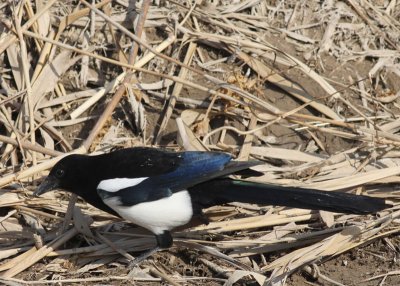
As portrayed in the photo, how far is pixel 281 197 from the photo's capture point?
419 cm

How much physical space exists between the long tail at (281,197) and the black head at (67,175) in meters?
0.61

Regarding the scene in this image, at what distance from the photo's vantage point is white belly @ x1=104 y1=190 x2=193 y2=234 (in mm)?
4285

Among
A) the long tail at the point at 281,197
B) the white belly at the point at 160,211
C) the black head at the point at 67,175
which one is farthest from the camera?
the black head at the point at 67,175

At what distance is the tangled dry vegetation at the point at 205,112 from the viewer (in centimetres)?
454

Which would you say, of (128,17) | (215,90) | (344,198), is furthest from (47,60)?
(344,198)

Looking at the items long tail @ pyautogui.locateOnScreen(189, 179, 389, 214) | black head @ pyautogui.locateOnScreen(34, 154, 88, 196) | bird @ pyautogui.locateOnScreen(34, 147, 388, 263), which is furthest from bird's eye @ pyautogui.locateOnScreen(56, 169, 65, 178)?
long tail @ pyautogui.locateOnScreen(189, 179, 389, 214)

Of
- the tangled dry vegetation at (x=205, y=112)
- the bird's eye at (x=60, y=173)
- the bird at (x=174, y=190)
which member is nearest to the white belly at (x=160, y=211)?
the bird at (x=174, y=190)

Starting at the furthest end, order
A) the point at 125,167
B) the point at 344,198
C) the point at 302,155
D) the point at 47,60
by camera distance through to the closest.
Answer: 1. the point at 47,60
2. the point at 302,155
3. the point at 125,167
4. the point at 344,198

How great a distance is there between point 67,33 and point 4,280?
6.45 feet

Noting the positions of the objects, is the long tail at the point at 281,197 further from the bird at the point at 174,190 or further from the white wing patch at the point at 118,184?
the white wing patch at the point at 118,184

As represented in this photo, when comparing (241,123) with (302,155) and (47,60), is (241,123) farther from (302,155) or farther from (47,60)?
(47,60)

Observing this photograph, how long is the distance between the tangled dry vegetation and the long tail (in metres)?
→ 0.31

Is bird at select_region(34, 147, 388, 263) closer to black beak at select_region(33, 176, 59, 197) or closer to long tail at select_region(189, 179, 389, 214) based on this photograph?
long tail at select_region(189, 179, 389, 214)

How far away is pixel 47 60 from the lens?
5523 millimetres
